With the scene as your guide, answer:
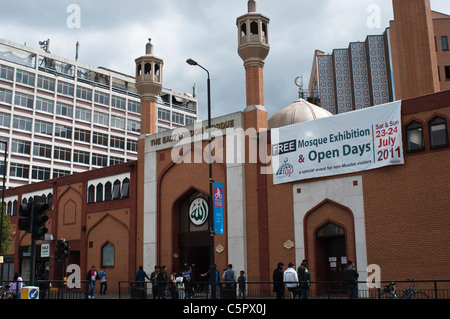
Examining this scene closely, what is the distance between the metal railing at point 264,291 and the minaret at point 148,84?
13.5 metres

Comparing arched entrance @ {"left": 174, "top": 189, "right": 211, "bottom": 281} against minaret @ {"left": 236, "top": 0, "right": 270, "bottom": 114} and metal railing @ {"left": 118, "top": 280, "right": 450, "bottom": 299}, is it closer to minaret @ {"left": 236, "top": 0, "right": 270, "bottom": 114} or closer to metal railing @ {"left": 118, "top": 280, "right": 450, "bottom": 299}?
minaret @ {"left": 236, "top": 0, "right": 270, "bottom": 114}

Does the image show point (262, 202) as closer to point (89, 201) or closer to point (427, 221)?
point (427, 221)

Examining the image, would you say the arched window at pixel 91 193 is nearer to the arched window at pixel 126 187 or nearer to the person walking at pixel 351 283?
the arched window at pixel 126 187

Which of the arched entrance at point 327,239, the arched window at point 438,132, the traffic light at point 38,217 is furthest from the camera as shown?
the arched entrance at point 327,239

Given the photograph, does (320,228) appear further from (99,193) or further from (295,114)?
(99,193)

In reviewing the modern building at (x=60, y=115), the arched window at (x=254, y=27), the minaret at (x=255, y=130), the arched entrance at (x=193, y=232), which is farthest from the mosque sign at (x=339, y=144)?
the modern building at (x=60, y=115)

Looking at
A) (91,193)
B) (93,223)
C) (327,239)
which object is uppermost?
(91,193)

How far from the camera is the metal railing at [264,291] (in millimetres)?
14570

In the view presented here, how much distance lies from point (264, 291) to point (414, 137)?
833 centimetres

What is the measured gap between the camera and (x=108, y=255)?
103ft

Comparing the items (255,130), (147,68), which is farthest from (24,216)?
(147,68)

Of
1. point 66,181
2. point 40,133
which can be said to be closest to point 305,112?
point 66,181

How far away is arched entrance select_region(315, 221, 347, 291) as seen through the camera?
70.4ft

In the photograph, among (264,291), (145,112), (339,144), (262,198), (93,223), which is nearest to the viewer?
(264,291)
